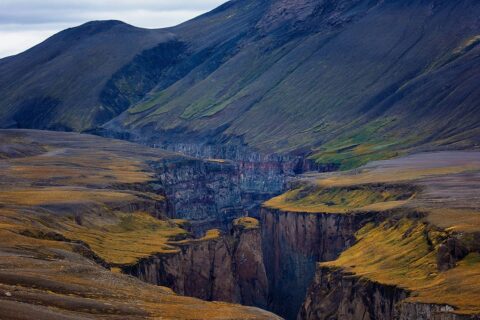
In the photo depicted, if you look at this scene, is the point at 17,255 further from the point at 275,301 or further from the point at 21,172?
the point at 21,172

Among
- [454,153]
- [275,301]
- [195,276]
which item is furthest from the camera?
[454,153]

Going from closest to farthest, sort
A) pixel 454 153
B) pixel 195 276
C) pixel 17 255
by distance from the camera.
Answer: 1. pixel 17 255
2. pixel 195 276
3. pixel 454 153

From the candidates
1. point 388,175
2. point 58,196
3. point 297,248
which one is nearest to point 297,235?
point 297,248

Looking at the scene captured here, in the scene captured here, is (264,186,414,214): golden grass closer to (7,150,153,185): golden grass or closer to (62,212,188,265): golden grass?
(62,212,188,265): golden grass

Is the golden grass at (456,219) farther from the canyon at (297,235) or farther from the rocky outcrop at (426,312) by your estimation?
the rocky outcrop at (426,312)

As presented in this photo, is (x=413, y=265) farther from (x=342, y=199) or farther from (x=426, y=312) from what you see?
(x=342, y=199)

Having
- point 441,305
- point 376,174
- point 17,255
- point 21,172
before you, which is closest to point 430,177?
point 376,174
